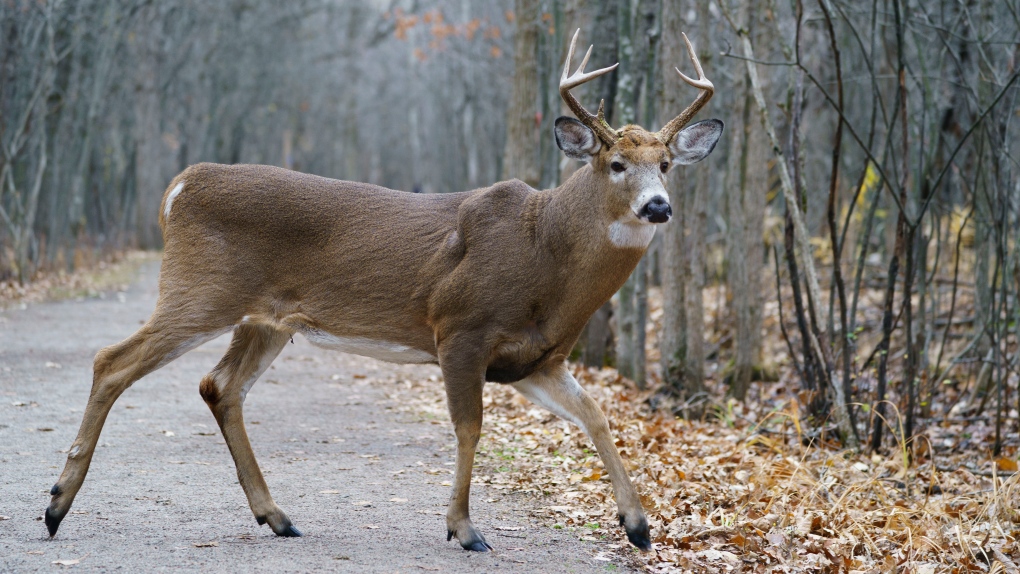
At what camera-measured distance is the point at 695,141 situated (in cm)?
583

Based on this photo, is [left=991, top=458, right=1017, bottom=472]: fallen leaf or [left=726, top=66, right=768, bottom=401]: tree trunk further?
[left=726, top=66, right=768, bottom=401]: tree trunk

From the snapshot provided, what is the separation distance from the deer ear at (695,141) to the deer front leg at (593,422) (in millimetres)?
1374

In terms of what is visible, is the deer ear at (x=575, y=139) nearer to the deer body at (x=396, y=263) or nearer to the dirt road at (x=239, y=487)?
the deer body at (x=396, y=263)

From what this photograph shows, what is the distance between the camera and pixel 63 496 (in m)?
5.23

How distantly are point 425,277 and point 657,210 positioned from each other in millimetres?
1346

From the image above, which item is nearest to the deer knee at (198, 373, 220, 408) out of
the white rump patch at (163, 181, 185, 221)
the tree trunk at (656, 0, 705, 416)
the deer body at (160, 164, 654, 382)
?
the deer body at (160, 164, 654, 382)

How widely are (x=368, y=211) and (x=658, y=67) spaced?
5.94 m

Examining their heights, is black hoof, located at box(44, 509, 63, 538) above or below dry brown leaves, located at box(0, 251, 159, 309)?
above

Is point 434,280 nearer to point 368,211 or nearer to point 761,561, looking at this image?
point 368,211

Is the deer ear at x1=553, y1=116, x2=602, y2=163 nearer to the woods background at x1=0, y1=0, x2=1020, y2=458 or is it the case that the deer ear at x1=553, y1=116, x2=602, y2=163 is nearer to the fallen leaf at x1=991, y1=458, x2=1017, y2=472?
the woods background at x1=0, y1=0, x2=1020, y2=458

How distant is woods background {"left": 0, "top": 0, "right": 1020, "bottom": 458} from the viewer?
877cm

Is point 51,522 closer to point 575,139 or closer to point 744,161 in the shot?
point 575,139

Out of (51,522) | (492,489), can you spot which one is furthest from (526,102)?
(51,522)

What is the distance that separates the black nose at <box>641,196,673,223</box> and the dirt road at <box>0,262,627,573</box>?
1816 millimetres
